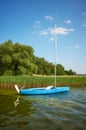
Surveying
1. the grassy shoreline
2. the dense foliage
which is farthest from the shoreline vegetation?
the dense foliage

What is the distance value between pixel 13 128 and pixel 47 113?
5780 mm

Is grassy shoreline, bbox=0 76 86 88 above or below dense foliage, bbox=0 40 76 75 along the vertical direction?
below

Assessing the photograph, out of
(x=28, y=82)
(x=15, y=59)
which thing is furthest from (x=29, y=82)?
(x=15, y=59)

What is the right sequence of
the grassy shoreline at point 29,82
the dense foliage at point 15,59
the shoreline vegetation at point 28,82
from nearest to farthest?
the shoreline vegetation at point 28,82
the grassy shoreline at point 29,82
the dense foliage at point 15,59

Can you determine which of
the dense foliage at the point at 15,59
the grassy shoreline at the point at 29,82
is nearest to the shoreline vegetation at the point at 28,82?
the grassy shoreline at the point at 29,82

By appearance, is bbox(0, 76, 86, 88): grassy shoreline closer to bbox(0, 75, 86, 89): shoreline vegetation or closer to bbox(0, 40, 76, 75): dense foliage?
→ bbox(0, 75, 86, 89): shoreline vegetation

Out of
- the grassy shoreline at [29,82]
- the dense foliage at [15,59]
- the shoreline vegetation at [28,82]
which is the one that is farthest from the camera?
the dense foliage at [15,59]

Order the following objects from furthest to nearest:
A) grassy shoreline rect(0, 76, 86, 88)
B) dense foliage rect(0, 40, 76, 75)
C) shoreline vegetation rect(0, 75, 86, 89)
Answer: dense foliage rect(0, 40, 76, 75) < grassy shoreline rect(0, 76, 86, 88) < shoreline vegetation rect(0, 75, 86, 89)

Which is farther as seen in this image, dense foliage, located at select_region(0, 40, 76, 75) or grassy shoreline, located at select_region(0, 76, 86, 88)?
dense foliage, located at select_region(0, 40, 76, 75)

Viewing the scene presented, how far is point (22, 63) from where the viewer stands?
193 ft

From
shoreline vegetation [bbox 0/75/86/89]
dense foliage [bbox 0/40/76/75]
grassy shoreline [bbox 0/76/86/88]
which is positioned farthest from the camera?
dense foliage [bbox 0/40/76/75]

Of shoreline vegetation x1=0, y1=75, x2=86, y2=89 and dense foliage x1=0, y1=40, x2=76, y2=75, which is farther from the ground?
dense foliage x1=0, y1=40, x2=76, y2=75

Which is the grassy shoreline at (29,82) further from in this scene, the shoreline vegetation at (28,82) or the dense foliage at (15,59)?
the dense foliage at (15,59)

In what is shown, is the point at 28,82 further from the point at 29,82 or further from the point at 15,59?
the point at 15,59
